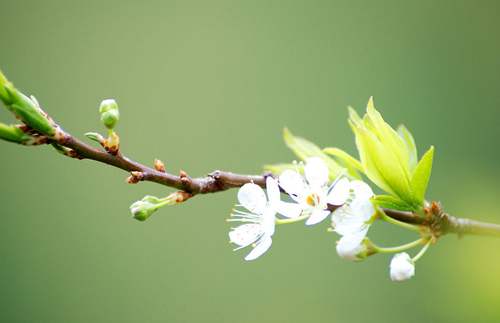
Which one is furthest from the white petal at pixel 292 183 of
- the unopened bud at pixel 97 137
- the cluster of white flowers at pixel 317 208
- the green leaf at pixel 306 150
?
the unopened bud at pixel 97 137

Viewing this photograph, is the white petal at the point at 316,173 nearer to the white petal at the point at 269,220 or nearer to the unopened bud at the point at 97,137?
the white petal at the point at 269,220

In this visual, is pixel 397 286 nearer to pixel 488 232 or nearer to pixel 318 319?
pixel 318 319

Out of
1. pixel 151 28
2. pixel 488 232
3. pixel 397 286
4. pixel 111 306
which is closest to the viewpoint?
pixel 488 232

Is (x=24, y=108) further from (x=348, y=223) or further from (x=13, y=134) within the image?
(x=348, y=223)

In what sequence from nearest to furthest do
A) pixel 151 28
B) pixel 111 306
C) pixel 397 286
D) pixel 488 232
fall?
pixel 488 232 < pixel 397 286 < pixel 111 306 < pixel 151 28

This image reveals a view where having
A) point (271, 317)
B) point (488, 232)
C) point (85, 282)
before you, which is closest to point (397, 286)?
point (271, 317)

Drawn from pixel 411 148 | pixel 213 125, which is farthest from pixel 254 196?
pixel 213 125
